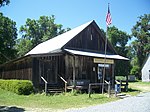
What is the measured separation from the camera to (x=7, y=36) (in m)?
45.2

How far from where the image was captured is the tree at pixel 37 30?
55.5 m

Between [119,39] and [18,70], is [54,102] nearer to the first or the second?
[18,70]

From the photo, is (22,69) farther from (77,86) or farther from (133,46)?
(133,46)

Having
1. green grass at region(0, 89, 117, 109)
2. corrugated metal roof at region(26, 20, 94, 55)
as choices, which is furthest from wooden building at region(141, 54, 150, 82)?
green grass at region(0, 89, 117, 109)

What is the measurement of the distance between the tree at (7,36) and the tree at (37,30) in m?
5.77

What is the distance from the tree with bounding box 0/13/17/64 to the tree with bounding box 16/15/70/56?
18.9 ft

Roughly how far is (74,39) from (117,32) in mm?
33455

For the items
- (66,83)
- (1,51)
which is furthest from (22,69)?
(1,51)

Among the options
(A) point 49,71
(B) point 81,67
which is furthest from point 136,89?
(A) point 49,71

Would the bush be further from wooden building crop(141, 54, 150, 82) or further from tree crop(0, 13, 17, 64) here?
wooden building crop(141, 54, 150, 82)

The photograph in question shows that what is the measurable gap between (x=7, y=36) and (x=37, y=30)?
1322cm

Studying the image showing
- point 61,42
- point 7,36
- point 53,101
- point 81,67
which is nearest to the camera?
point 53,101

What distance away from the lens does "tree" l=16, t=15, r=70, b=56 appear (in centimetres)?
5553

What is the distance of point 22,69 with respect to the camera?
24.2 meters
